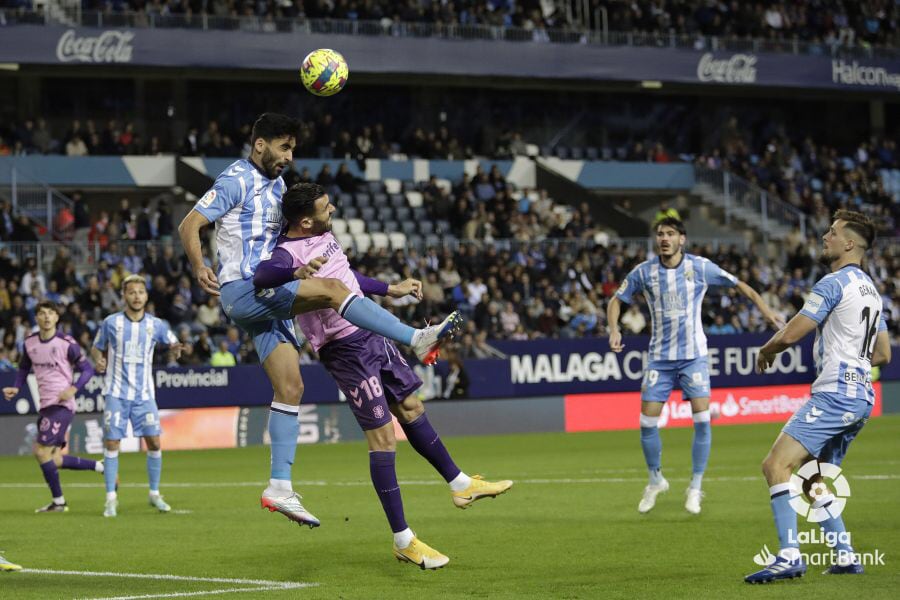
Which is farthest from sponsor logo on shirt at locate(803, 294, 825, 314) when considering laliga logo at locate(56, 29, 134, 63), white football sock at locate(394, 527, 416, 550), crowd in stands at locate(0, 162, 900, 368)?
laliga logo at locate(56, 29, 134, 63)

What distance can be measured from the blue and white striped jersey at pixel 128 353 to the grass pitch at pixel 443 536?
4.17ft

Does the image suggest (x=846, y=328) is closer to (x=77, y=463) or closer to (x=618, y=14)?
(x=77, y=463)

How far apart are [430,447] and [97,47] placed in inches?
1060

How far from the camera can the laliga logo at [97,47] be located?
110ft

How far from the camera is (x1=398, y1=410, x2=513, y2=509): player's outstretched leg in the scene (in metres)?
9.22

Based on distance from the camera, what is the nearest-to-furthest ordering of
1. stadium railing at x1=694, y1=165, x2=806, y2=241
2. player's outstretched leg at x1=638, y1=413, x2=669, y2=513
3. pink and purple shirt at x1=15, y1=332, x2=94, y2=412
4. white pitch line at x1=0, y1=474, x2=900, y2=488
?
1. player's outstretched leg at x1=638, y1=413, x2=669, y2=513
2. pink and purple shirt at x1=15, y1=332, x2=94, y2=412
3. white pitch line at x1=0, y1=474, x2=900, y2=488
4. stadium railing at x1=694, y1=165, x2=806, y2=241

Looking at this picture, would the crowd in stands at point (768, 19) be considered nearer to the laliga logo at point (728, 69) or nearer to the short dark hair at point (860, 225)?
the laliga logo at point (728, 69)

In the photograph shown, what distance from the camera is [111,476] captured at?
14.0m

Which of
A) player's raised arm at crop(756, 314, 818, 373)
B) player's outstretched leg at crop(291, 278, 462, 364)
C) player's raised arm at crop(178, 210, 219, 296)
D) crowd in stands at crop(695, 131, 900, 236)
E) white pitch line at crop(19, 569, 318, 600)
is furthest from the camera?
crowd in stands at crop(695, 131, 900, 236)

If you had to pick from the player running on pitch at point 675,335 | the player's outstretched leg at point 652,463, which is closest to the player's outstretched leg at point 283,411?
the player's outstretched leg at point 652,463

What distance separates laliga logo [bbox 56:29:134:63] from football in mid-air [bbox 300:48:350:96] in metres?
25.3

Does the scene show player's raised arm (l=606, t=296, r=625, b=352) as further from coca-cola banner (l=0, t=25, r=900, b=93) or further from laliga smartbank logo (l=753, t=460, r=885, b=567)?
coca-cola banner (l=0, t=25, r=900, b=93)

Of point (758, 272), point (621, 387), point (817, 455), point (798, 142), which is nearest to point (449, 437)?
point (621, 387)

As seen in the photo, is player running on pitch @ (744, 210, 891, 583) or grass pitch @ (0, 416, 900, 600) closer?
player running on pitch @ (744, 210, 891, 583)
